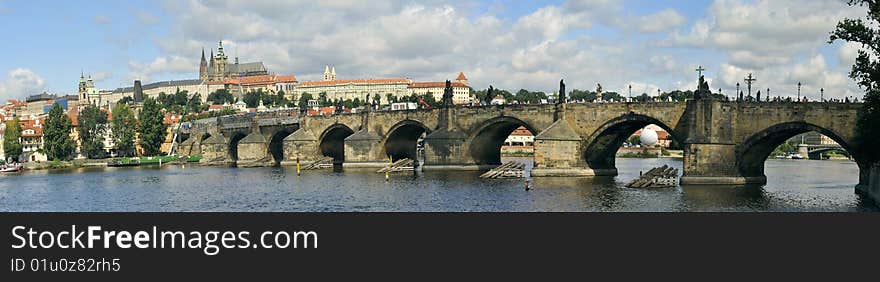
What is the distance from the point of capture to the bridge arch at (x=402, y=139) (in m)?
101

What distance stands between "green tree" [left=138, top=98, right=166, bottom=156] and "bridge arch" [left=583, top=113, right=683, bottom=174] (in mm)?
79126

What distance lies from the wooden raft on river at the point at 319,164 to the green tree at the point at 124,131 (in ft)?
136

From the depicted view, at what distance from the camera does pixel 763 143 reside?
216 ft

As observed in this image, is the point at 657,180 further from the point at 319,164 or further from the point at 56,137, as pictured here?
the point at 56,137

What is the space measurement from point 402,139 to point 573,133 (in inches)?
→ 1307

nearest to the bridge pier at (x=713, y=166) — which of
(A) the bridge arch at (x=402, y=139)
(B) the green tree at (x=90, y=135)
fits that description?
(A) the bridge arch at (x=402, y=139)

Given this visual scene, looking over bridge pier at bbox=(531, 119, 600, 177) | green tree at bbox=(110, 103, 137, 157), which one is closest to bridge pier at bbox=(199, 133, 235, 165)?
green tree at bbox=(110, 103, 137, 157)

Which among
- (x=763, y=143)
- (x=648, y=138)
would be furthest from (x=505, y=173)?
(x=648, y=138)

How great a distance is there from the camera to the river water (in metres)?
55.0

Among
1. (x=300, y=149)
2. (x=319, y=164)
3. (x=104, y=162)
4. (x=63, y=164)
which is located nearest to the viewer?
(x=319, y=164)

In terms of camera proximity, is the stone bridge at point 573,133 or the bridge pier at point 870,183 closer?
the bridge pier at point 870,183

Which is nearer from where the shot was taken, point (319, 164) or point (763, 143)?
point (763, 143)

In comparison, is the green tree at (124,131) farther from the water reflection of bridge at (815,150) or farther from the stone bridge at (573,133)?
the water reflection of bridge at (815,150)
